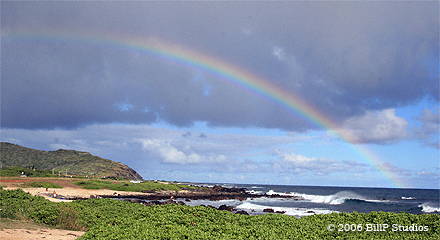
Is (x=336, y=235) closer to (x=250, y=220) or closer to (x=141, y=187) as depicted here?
(x=250, y=220)

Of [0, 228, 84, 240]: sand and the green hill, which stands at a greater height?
the green hill

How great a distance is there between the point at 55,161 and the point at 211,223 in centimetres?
15537

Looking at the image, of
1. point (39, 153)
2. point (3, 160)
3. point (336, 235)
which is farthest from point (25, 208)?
point (39, 153)

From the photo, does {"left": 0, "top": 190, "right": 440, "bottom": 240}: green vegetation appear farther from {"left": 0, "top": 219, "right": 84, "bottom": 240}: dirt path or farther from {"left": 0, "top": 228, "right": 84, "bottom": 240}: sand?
{"left": 0, "top": 228, "right": 84, "bottom": 240}: sand

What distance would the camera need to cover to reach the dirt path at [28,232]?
15789mm

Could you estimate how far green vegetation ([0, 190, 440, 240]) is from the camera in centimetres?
1196

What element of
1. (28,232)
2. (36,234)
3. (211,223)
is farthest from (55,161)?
(211,223)

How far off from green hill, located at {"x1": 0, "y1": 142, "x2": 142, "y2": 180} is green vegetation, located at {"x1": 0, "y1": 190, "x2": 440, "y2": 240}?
115 metres

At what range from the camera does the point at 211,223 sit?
14180 mm

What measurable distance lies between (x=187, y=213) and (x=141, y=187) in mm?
68331

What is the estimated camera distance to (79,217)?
21.1 meters

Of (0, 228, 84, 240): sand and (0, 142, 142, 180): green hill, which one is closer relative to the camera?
(0, 228, 84, 240): sand

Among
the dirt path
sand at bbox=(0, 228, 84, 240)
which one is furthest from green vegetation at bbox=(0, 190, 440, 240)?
sand at bbox=(0, 228, 84, 240)

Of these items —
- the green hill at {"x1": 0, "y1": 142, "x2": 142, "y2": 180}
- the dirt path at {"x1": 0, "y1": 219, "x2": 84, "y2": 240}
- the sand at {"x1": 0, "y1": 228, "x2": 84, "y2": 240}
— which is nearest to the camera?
the sand at {"x1": 0, "y1": 228, "x2": 84, "y2": 240}
